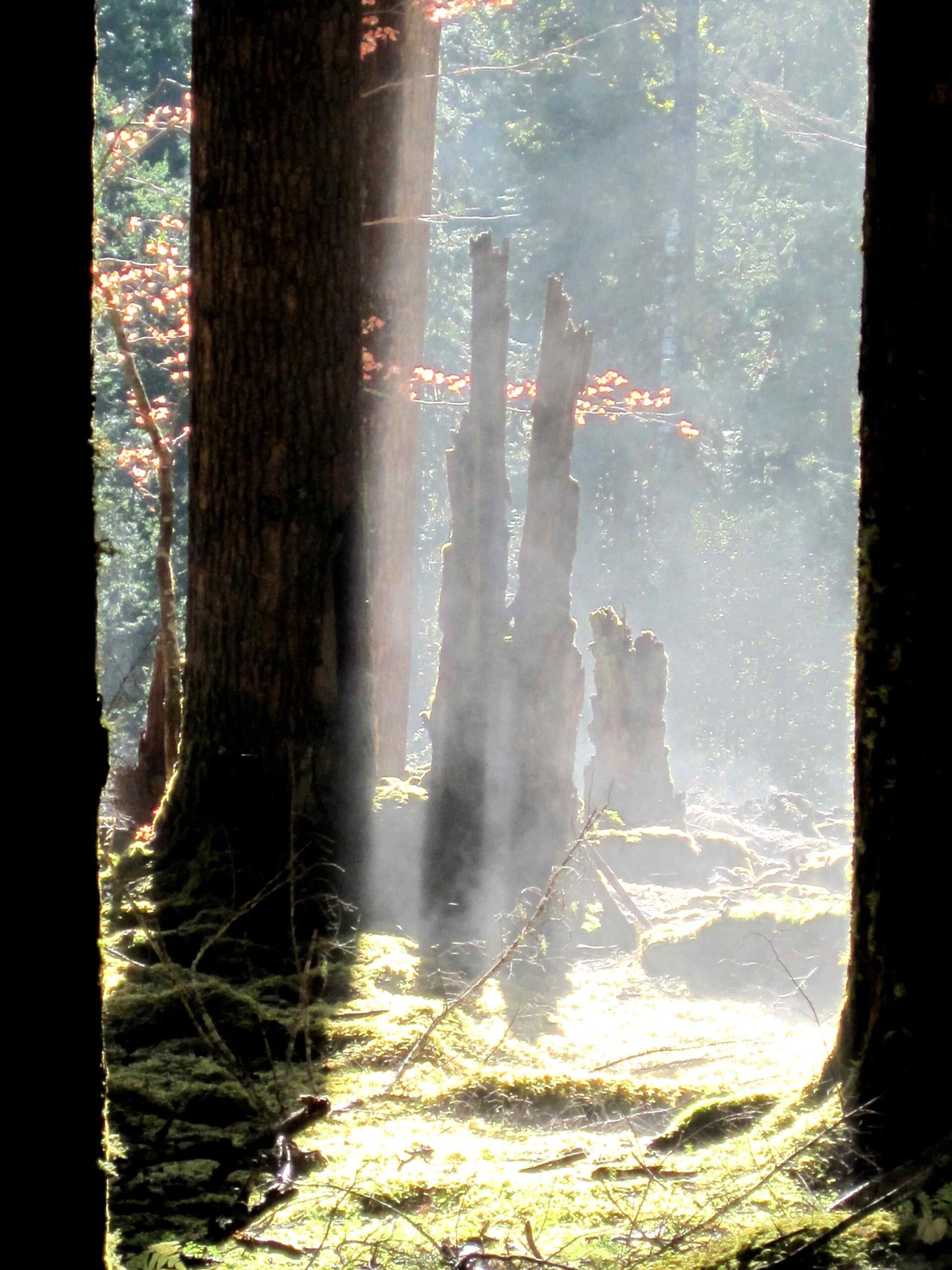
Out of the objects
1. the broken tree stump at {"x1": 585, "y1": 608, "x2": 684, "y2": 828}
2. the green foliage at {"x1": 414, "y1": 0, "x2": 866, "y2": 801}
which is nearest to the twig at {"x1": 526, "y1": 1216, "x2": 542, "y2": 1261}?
the broken tree stump at {"x1": 585, "y1": 608, "x2": 684, "y2": 828}

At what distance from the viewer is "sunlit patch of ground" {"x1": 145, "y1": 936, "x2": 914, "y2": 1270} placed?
7.57 feet

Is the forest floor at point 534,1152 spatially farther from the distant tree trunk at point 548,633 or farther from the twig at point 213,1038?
the distant tree trunk at point 548,633

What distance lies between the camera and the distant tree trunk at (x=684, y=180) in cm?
2727

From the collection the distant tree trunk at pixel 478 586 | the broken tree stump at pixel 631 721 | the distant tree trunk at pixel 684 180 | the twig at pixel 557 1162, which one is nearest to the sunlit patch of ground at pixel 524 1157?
the twig at pixel 557 1162

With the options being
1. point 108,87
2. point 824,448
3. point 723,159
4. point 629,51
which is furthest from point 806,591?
point 108,87

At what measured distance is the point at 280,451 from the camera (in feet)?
16.4

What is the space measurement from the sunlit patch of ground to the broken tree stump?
605 centimetres

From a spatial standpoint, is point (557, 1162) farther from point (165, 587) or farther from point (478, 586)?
point (165, 587)

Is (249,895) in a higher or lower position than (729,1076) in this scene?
higher

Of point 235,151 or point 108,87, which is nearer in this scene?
point 235,151

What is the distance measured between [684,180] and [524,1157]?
1100 inches

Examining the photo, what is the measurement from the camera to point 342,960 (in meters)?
4.61

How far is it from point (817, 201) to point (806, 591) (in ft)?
29.4

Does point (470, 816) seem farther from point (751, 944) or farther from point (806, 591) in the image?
point (806, 591)
